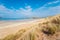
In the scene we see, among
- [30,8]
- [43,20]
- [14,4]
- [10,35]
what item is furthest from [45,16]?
[10,35]

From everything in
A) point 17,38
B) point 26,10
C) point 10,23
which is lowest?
point 17,38

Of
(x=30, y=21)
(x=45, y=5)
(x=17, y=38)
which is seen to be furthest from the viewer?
(x=45, y=5)

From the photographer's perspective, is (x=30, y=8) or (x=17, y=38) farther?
(x=30, y=8)

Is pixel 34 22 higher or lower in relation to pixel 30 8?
lower

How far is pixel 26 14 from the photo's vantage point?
10.1 feet

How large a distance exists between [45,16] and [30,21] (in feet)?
1.22

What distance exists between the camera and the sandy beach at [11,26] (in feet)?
8.88

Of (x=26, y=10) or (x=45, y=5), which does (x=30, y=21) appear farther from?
(x=45, y=5)

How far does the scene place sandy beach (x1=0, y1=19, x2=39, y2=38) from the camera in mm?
2705

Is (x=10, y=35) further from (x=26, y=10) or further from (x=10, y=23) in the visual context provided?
(x=26, y=10)

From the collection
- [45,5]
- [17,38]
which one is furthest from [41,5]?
[17,38]

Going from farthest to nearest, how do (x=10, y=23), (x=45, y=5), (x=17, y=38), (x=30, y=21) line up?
(x=45, y=5), (x=30, y=21), (x=10, y=23), (x=17, y=38)

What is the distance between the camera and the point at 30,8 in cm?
310

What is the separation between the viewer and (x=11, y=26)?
9.21ft
